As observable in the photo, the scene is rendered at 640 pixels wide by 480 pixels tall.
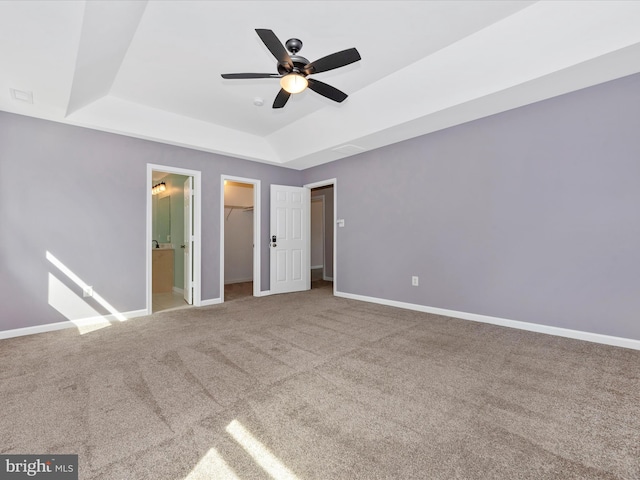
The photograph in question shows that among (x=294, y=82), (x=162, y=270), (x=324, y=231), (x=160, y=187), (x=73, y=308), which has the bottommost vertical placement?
(x=73, y=308)

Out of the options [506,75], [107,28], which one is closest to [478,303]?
[506,75]

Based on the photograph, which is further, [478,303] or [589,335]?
[478,303]

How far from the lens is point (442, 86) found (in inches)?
134

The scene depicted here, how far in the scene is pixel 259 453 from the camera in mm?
1515

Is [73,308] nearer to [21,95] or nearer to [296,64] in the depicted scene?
[21,95]

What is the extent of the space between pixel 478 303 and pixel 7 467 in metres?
4.46

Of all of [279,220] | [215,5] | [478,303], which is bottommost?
[478,303]

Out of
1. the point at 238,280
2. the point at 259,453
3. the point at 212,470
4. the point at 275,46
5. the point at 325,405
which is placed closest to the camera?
the point at 212,470

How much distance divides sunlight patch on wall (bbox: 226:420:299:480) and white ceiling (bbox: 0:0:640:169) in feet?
9.83

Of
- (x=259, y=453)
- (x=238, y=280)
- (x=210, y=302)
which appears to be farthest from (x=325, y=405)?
(x=238, y=280)

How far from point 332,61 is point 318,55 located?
3.06 ft

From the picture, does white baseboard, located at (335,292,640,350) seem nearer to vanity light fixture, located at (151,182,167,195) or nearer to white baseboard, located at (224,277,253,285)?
white baseboard, located at (224,277,253,285)

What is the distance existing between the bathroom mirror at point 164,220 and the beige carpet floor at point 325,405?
3871 millimetres

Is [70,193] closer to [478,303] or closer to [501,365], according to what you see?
[501,365]
